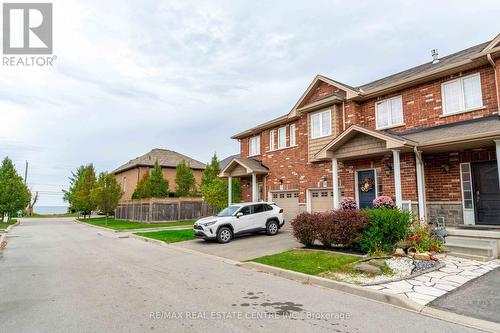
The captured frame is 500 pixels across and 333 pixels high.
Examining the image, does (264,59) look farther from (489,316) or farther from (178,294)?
(489,316)

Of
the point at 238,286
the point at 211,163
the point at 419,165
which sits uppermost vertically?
the point at 211,163

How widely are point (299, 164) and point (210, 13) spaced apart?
29.1 ft

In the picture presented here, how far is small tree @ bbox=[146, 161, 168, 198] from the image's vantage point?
2908 centimetres

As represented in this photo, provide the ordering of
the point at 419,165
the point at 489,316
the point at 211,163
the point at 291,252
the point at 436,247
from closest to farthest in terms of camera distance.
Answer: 1. the point at 489,316
2. the point at 436,247
3. the point at 291,252
4. the point at 419,165
5. the point at 211,163

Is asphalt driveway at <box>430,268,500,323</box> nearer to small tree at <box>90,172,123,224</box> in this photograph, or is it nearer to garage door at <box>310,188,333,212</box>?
garage door at <box>310,188,333,212</box>

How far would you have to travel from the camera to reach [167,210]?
83.9ft

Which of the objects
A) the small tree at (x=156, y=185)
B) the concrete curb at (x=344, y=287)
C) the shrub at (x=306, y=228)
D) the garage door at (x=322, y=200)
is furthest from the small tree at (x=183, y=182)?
the concrete curb at (x=344, y=287)

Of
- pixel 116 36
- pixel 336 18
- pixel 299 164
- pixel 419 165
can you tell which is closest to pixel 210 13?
pixel 116 36

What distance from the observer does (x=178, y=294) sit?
594cm

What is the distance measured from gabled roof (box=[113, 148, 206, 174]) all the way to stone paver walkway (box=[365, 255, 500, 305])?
96.2 ft

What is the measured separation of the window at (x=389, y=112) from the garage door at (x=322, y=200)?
13.5 feet

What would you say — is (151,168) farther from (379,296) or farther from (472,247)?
(379,296)

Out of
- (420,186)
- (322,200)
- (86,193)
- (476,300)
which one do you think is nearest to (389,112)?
(420,186)

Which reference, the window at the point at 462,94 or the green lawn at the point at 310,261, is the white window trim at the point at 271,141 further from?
the green lawn at the point at 310,261
